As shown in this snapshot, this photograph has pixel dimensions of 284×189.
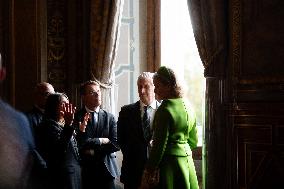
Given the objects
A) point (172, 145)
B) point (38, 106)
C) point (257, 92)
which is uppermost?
point (257, 92)

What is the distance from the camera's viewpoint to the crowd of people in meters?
2.37

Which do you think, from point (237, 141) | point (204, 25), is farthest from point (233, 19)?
point (237, 141)

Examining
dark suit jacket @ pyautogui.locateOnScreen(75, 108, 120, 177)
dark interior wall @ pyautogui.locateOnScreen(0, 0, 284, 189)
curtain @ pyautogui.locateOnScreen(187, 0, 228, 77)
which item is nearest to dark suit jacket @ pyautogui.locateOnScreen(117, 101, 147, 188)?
dark suit jacket @ pyautogui.locateOnScreen(75, 108, 120, 177)

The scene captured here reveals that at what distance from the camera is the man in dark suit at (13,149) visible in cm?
223

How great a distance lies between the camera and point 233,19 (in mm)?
4551

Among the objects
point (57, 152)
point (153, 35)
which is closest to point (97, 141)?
point (57, 152)

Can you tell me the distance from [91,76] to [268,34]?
198 cm

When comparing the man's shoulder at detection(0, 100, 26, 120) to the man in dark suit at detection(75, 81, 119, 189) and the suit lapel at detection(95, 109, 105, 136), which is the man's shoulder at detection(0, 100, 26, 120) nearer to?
the man in dark suit at detection(75, 81, 119, 189)

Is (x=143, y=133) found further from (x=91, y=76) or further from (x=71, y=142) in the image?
(x=91, y=76)

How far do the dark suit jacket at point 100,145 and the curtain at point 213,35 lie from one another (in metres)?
0.95

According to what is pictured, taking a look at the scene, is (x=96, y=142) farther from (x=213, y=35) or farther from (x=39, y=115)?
(x=213, y=35)

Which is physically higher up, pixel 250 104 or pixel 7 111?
pixel 7 111

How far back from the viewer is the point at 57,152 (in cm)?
366

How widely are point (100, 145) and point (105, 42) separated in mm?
1442
